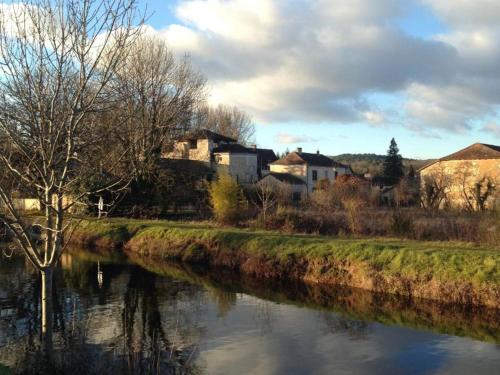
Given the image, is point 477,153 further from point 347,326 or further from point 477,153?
point 347,326

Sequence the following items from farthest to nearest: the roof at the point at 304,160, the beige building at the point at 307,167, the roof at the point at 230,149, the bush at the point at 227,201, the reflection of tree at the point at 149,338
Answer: the roof at the point at 304,160 → the beige building at the point at 307,167 → the roof at the point at 230,149 → the bush at the point at 227,201 → the reflection of tree at the point at 149,338

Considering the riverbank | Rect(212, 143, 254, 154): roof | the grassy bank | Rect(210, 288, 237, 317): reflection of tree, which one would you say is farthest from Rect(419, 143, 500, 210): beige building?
Rect(210, 288, 237, 317): reflection of tree

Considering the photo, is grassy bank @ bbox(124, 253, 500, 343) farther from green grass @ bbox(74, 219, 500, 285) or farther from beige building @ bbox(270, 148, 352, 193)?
beige building @ bbox(270, 148, 352, 193)

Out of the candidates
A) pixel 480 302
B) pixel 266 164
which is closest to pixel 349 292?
pixel 480 302

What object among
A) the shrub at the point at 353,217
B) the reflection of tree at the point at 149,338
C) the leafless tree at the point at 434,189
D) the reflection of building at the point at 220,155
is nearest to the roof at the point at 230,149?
the reflection of building at the point at 220,155

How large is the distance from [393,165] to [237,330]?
63669mm

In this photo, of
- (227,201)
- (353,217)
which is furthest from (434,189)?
(227,201)

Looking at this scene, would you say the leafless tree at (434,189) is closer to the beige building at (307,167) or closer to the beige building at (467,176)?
the beige building at (467,176)

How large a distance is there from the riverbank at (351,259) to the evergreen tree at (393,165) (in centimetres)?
4952

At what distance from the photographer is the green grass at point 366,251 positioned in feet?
54.9

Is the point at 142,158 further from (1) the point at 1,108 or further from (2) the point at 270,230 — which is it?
(2) the point at 270,230

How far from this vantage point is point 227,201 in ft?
100

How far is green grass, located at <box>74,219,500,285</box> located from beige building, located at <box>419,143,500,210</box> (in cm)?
2140

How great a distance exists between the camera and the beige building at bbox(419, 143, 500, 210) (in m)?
40.5
